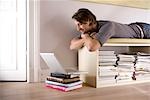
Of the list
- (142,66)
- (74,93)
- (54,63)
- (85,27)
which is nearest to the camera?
(74,93)

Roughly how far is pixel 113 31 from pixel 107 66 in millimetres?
244

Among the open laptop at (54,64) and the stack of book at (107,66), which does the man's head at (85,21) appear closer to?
the stack of book at (107,66)

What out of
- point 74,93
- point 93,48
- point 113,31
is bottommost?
point 74,93

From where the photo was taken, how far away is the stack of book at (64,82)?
1.45 metres

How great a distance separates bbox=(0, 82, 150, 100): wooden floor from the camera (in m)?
1.26

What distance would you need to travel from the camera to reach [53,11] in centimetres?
175

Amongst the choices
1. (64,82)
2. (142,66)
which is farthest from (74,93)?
(142,66)

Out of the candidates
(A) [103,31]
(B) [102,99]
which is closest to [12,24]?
(A) [103,31]

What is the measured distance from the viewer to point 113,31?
1.60m

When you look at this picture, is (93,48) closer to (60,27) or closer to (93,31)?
(93,31)

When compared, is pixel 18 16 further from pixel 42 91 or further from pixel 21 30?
pixel 42 91

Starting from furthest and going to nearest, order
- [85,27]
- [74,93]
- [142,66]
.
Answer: [142,66] → [85,27] → [74,93]

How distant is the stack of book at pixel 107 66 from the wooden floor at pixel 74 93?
0.27ft

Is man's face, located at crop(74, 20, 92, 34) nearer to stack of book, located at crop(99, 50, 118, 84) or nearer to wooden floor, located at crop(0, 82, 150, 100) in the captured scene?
stack of book, located at crop(99, 50, 118, 84)
